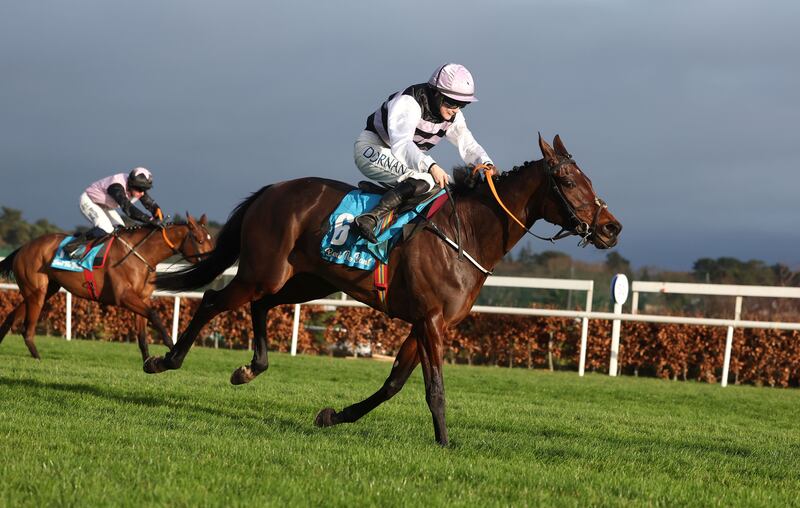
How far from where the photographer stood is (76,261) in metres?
10.6

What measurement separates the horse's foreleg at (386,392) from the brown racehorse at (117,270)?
5.18m

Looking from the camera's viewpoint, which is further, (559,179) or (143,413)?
(143,413)

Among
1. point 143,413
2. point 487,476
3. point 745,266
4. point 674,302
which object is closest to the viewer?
point 487,476

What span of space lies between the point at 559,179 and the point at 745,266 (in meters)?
28.7

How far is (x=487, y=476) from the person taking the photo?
4.06m

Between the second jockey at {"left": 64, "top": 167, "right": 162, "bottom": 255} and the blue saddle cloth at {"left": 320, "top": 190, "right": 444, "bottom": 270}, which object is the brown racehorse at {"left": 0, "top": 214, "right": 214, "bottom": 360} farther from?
the blue saddle cloth at {"left": 320, "top": 190, "right": 444, "bottom": 270}

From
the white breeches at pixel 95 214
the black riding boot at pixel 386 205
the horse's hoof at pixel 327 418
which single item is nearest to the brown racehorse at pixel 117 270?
the white breeches at pixel 95 214

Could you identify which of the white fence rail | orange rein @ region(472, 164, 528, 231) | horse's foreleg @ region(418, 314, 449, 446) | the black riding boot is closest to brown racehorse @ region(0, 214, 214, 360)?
the white fence rail

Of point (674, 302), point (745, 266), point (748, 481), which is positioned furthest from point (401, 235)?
point (745, 266)

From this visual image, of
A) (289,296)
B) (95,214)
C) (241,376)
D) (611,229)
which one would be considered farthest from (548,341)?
(611,229)

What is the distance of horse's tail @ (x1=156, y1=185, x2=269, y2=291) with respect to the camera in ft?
21.2

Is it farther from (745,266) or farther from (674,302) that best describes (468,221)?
(745,266)

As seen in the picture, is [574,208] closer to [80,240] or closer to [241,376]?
[241,376]

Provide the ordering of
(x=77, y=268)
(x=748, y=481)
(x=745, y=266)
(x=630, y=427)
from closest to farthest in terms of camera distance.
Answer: (x=748, y=481)
(x=630, y=427)
(x=77, y=268)
(x=745, y=266)
